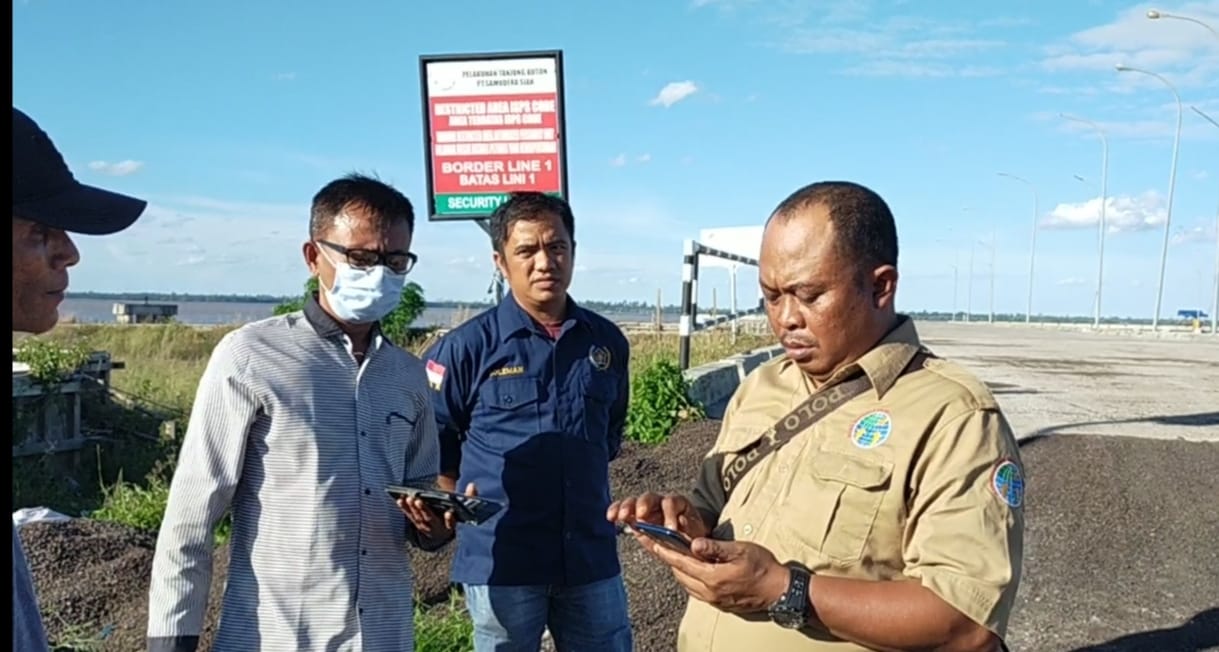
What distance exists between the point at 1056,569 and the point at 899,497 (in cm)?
506

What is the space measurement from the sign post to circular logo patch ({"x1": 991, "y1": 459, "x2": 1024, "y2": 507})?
5.97m

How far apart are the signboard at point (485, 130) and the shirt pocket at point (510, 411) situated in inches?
164

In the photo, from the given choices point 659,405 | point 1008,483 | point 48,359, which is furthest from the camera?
point 48,359

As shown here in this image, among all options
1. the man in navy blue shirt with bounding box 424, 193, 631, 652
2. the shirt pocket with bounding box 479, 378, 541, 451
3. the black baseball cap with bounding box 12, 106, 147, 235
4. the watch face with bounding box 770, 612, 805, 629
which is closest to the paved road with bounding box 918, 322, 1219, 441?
the man in navy blue shirt with bounding box 424, 193, 631, 652

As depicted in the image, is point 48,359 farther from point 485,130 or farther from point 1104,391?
point 1104,391

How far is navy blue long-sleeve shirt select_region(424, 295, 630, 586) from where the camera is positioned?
3785 millimetres

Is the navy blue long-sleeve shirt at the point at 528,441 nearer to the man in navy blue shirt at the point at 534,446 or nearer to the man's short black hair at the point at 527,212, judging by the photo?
the man in navy blue shirt at the point at 534,446

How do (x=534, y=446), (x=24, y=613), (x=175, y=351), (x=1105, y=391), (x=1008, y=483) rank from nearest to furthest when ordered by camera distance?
1. (x=24, y=613)
2. (x=1008, y=483)
3. (x=534, y=446)
4. (x=1105, y=391)
5. (x=175, y=351)

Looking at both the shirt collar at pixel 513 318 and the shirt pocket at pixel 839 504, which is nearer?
the shirt pocket at pixel 839 504

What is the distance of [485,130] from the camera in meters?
8.05

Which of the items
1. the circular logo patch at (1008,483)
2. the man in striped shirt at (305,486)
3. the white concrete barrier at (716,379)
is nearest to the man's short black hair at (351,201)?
the man in striped shirt at (305,486)

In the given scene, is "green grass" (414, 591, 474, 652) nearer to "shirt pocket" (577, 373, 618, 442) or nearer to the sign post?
"shirt pocket" (577, 373, 618, 442)

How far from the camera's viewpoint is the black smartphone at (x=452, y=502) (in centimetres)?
291

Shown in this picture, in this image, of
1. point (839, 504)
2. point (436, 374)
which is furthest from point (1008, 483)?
point (436, 374)
